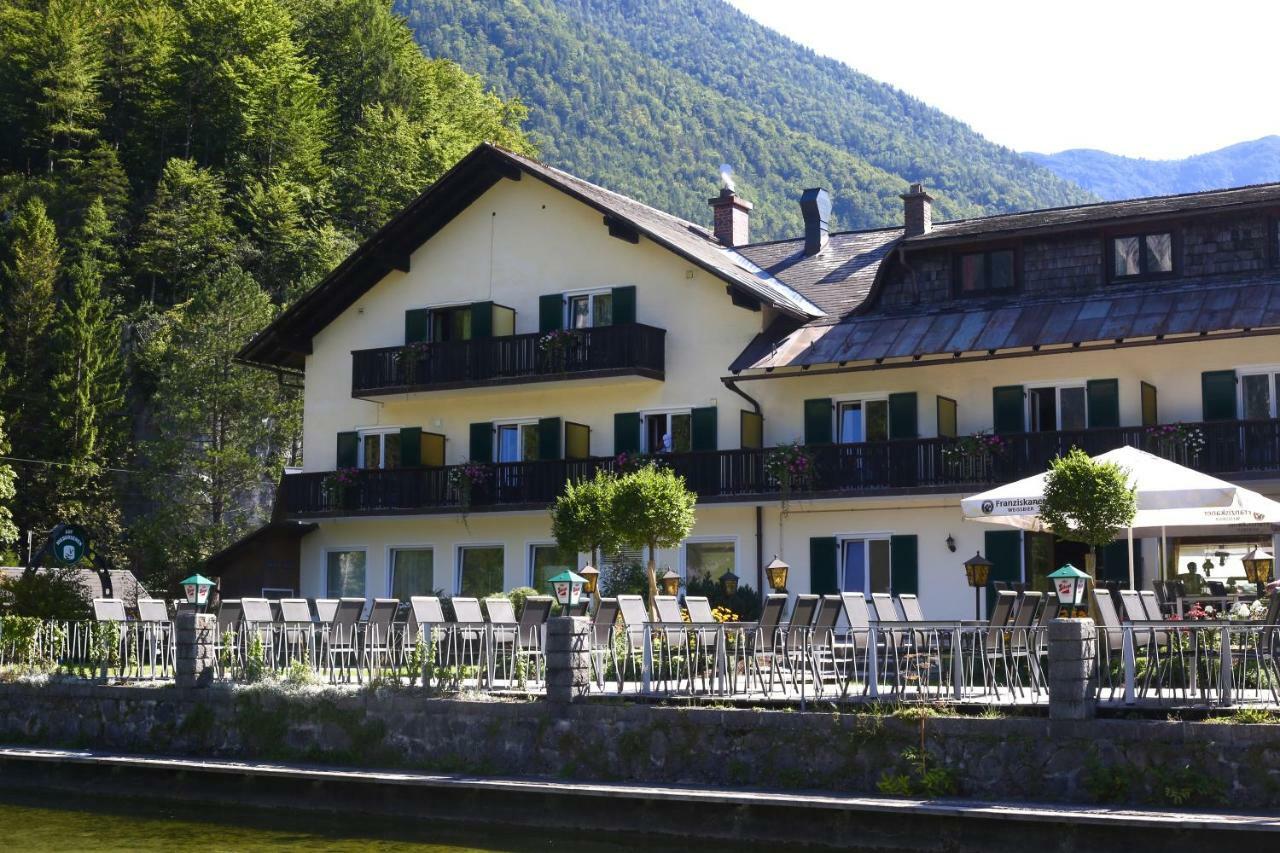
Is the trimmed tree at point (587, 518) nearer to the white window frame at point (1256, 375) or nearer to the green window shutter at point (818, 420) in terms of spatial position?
the green window shutter at point (818, 420)

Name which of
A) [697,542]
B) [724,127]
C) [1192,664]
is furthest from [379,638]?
[724,127]

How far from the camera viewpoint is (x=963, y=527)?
2700cm

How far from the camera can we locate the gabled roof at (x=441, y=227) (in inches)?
1190

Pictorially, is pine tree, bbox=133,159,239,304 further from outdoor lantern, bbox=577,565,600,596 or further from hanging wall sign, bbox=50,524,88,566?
outdoor lantern, bbox=577,565,600,596

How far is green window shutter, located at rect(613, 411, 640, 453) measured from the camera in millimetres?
30391

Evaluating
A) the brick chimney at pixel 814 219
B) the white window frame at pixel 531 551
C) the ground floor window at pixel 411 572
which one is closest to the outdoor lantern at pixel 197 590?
the white window frame at pixel 531 551

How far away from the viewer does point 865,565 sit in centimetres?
2783

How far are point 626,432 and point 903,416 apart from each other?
5414 millimetres

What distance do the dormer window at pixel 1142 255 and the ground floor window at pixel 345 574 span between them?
15.4 metres

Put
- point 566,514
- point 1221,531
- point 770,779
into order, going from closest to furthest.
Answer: point 770,779 < point 566,514 < point 1221,531

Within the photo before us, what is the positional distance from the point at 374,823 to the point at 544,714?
208 cm

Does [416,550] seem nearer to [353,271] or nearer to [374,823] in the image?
[353,271]

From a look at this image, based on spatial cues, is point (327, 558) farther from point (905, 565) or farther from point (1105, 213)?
point (1105, 213)

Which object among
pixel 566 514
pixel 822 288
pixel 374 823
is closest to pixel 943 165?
pixel 822 288
